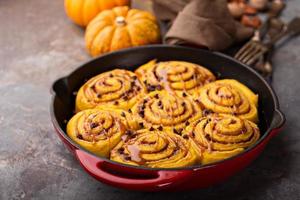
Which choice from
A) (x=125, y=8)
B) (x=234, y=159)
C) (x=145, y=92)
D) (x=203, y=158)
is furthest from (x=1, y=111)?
(x=234, y=159)

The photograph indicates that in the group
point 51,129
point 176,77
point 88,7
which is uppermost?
point 176,77

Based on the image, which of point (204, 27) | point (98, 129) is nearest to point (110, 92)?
point (98, 129)

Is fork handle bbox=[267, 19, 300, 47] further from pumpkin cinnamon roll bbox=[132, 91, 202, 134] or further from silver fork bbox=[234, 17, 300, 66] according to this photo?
pumpkin cinnamon roll bbox=[132, 91, 202, 134]

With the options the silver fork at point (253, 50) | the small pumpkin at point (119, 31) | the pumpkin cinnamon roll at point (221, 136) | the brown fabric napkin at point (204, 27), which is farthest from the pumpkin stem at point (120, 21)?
the pumpkin cinnamon roll at point (221, 136)

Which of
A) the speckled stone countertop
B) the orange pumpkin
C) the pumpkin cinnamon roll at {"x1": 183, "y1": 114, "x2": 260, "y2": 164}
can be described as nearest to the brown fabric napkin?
the speckled stone countertop

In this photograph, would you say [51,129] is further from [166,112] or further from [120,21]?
[120,21]
